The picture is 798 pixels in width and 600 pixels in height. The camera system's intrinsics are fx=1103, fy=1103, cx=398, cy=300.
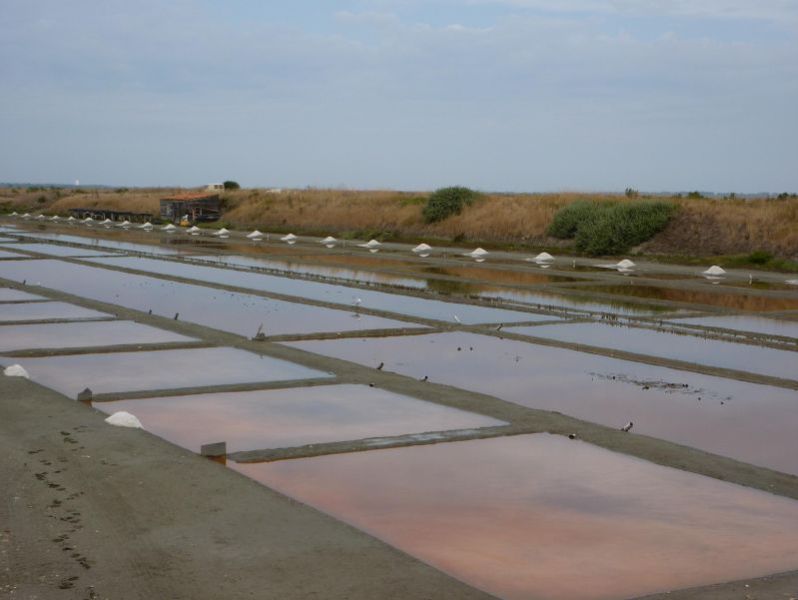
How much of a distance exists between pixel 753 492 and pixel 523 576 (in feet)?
7.40

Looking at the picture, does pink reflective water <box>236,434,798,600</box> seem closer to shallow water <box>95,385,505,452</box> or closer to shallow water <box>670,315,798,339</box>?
shallow water <box>95,385,505,452</box>

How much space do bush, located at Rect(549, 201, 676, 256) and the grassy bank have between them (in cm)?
25

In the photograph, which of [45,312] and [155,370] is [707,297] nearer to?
[45,312]

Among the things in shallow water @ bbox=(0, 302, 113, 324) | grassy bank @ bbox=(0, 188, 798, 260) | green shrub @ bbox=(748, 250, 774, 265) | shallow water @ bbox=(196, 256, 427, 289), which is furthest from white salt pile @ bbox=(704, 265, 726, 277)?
shallow water @ bbox=(0, 302, 113, 324)

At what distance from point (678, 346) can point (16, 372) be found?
25.7 ft

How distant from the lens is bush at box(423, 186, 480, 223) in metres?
42.0

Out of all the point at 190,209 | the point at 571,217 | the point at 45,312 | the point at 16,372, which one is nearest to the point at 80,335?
the point at 45,312

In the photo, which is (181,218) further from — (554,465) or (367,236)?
(554,465)

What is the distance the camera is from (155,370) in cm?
1125

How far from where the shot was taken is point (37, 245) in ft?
109

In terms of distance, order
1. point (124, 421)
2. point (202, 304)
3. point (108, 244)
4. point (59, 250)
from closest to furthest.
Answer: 1. point (124, 421)
2. point (202, 304)
3. point (59, 250)
4. point (108, 244)

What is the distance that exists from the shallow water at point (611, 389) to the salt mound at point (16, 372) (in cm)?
358

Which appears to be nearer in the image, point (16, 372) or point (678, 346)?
point (16, 372)

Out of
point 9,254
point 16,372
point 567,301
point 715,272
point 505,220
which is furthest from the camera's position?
point 505,220
